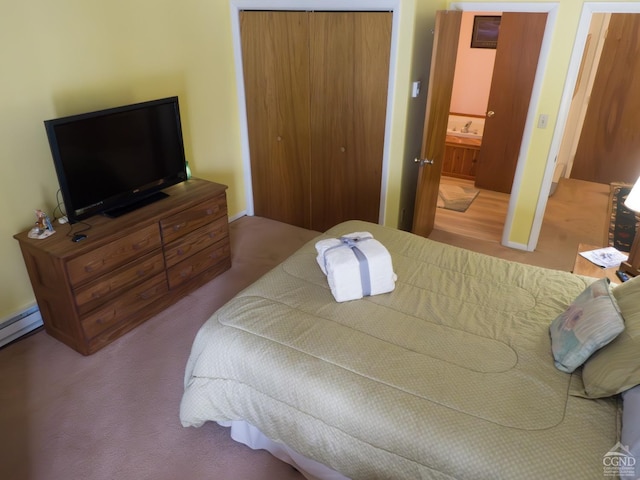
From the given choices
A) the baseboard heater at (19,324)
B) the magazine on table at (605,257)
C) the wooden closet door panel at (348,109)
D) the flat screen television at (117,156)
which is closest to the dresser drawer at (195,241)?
the flat screen television at (117,156)

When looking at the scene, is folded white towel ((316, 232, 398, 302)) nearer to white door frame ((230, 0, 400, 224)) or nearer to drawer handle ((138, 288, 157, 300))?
drawer handle ((138, 288, 157, 300))

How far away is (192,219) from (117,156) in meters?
0.60

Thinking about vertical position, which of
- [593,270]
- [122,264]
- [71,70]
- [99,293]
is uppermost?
[71,70]

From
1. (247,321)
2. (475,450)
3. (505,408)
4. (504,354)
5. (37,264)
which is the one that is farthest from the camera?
(37,264)

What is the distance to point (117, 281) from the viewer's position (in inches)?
101

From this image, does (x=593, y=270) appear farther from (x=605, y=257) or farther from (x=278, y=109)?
(x=278, y=109)

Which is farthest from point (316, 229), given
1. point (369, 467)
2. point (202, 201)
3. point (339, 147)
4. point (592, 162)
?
point (592, 162)

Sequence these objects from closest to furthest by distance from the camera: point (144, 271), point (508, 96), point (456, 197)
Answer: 1. point (144, 271)
2. point (508, 96)
3. point (456, 197)

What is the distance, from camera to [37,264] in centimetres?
243

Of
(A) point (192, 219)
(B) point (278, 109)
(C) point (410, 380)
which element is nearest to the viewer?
(C) point (410, 380)

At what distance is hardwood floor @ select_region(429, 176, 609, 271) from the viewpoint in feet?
12.2

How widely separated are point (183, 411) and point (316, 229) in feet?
7.57

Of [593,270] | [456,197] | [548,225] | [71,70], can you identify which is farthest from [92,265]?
[548,225]

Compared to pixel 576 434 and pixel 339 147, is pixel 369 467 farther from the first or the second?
pixel 339 147
